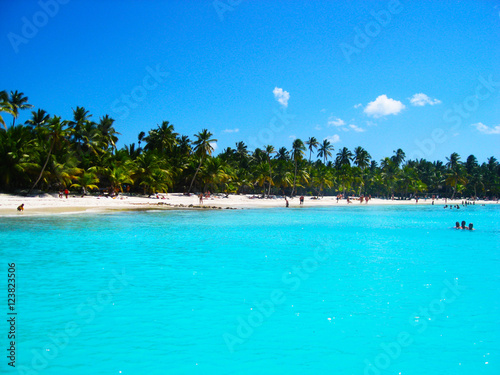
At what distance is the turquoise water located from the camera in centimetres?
611

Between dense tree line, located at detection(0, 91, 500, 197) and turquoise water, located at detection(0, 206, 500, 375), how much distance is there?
2874 centimetres

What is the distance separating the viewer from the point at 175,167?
6675cm

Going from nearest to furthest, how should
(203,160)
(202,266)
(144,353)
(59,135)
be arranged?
(144,353), (202,266), (59,135), (203,160)

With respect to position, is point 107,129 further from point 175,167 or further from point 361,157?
point 361,157

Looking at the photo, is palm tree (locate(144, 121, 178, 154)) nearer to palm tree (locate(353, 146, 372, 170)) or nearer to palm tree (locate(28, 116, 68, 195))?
palm tree (locate(28, 116, 68, 195))

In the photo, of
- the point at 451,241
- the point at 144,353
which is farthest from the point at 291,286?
the point at 451,241

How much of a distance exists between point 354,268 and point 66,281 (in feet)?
32.1

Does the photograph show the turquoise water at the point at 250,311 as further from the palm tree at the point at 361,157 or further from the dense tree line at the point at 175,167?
the palm tree at the point at 361,157

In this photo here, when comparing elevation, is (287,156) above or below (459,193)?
above

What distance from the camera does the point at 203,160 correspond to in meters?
69.8

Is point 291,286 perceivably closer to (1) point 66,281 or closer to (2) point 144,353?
(2) point 144,353

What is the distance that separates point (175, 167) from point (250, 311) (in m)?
60.3

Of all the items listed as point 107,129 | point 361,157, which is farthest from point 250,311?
point 361,157

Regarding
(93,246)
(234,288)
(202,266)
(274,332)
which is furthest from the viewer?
(93,246)
